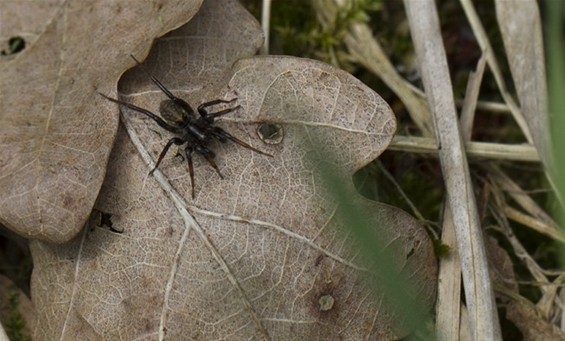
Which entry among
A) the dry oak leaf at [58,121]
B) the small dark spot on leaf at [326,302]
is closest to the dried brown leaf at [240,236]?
Result: the small dark spot on leaf at [326,302]

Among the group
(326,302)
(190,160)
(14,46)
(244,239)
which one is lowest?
(326,302)

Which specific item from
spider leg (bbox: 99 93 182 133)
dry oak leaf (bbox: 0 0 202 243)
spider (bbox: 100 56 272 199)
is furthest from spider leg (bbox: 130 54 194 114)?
dry oak leaf (bbox: 0 0 202 243)

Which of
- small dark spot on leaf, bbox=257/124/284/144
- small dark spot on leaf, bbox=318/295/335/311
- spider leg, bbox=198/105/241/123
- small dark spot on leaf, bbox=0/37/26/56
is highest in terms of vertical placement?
small dark spot on leaf, bbox=0/37/26/56

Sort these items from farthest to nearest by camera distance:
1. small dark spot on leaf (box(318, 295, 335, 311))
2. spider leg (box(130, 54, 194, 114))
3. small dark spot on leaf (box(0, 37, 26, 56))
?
spider leg (box(130, 54, 194, 114))
small dark spot on leaf (box(318, 295, 335, 311))
small dark spot on leaf (box(0, 37, 26, 56))

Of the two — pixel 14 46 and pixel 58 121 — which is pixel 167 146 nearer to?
pixel 58 121

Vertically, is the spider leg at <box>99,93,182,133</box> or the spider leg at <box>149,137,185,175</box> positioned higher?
the spider leg at <box>99,93,182,133</box>

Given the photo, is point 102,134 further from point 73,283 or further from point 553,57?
point 553,57

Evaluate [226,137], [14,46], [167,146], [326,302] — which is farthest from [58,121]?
[326,302]

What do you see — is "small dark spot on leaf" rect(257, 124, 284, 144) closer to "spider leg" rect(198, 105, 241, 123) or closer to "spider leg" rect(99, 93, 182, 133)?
"spider leg" rect(198, 105, 241, 123)
